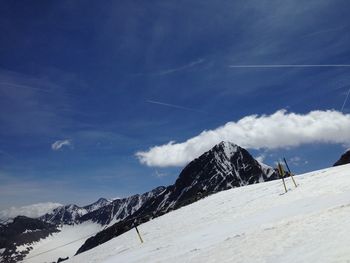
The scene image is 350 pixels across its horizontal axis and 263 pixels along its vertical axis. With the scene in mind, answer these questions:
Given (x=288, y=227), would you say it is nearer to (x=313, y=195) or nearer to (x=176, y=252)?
(x=176, y=252)

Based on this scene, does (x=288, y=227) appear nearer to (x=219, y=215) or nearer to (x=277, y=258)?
Answer: (x=277, y=258)

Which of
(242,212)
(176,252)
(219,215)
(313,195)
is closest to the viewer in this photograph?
(176,252)

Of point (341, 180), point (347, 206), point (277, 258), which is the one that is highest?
point (341, 180)

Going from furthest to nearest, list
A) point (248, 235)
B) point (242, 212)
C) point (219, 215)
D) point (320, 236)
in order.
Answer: point (219, 215)
point (242, 212)
point (248, 235)
point (320, 236)

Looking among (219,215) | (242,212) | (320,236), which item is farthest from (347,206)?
(219,215)

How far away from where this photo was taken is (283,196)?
29.7 metres

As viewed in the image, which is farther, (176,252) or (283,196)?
(283,196)

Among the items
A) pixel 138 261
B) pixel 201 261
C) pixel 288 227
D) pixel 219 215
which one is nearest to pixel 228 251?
pixel 201 261

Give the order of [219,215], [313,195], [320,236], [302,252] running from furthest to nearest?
[219,215] → [313,195] → [320,236] → [302,252]

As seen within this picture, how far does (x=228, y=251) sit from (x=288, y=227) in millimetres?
2885

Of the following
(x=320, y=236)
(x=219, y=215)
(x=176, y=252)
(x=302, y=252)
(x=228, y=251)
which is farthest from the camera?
(x=219, y=215)

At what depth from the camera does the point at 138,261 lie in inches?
941

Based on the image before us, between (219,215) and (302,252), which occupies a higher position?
(219,215)

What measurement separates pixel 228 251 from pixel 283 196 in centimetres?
1428
